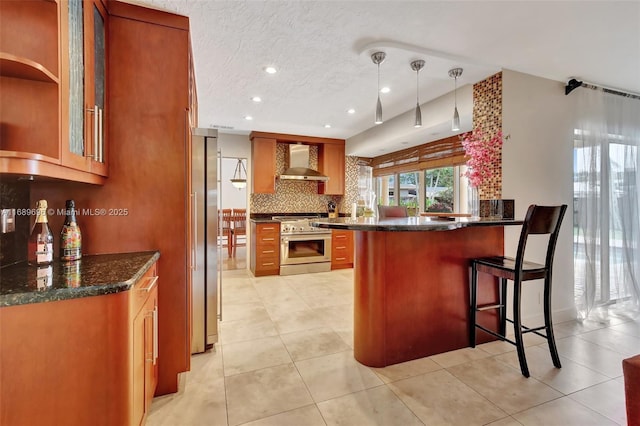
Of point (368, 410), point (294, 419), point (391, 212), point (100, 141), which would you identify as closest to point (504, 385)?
point (368, 410)

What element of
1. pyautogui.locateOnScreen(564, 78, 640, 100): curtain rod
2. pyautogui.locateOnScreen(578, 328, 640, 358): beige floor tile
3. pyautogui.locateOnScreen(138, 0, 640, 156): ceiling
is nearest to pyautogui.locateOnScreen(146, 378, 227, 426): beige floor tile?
pyautogui.locateOnScreen(138, 0, 640, 156): ceiling

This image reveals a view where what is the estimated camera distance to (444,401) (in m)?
1.79

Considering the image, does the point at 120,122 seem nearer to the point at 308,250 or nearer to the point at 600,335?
the point at 308,250

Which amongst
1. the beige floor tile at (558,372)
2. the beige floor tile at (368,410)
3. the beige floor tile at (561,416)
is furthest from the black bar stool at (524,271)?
the beige floor tile at (368,410)

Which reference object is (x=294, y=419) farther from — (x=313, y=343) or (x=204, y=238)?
(x=204, y=238)

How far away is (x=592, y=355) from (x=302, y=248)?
383 cm

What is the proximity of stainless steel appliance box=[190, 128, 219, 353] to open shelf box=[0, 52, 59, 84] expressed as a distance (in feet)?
3.80

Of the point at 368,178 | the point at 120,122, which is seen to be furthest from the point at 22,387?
the point at 368,178

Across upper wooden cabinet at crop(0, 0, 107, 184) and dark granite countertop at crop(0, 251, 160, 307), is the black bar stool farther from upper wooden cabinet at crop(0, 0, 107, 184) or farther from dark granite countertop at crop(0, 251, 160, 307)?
upper wooden cabinet at crop(0, 0, 107, 184)

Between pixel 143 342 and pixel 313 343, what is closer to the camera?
pixel 143 342

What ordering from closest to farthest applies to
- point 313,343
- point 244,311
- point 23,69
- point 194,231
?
point 23,69 → point 194,231 → point 313,343 → point 244,311

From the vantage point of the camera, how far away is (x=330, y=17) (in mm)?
1988

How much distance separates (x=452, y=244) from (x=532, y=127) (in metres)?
1.57

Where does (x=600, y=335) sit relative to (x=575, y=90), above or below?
below
